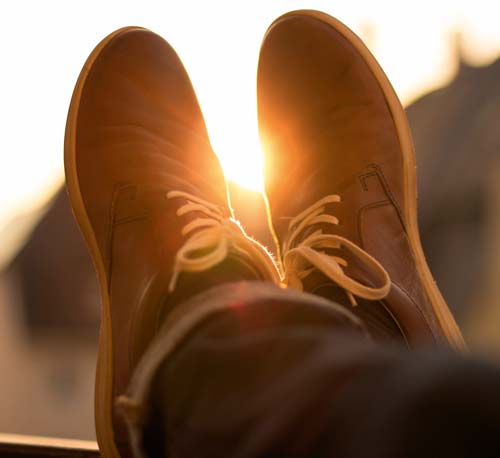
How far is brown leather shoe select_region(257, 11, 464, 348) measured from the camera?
98 centimetres

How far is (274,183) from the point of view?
1.23m

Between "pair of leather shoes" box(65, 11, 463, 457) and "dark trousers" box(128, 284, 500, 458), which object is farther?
"pair of leather shoes" box(65, 11, 463, 457)

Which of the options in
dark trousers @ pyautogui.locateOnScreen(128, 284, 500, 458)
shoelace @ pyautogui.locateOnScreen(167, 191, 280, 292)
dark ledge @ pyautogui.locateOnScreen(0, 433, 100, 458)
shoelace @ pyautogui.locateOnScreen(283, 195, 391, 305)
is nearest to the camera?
dark trousers @ pyautogui.locateOnScreen(128, 284, 500, 458)

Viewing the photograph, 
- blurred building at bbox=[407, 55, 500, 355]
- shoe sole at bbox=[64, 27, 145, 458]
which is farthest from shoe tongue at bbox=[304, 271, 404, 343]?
blurred building at bbox=[407, 55, 500, 355]

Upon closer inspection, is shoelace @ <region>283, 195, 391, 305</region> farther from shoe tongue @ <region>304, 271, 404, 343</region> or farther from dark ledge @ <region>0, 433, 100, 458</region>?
dark ledge @ <region>0, 433, 100, 458</region>

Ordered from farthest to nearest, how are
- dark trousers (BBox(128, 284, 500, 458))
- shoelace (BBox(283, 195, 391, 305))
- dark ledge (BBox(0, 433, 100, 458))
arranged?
1. dark ledge (BBox(0, 433, 100, 458))
2. shoelace (BBox(283, 195, 391, 305))
3. dark trousers (BBox(128, 284, 500, 458))

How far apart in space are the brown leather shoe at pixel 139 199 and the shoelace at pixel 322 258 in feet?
0.26

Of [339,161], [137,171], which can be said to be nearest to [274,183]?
[339,161]

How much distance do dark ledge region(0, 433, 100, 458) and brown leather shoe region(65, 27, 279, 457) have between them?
0.14 meters

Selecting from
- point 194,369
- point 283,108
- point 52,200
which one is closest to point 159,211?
point 283,108

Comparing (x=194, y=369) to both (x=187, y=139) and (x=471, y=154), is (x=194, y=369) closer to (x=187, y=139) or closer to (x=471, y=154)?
(x=187, y=139)

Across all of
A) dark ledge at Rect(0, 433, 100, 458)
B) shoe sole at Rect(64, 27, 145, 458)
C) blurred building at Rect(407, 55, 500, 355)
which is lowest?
blurred building at Rect(407, 55, 500, 355)

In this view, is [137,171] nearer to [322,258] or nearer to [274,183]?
[274,183]

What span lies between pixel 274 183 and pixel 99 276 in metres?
0.41
